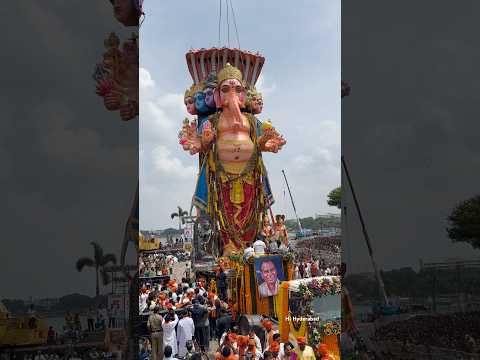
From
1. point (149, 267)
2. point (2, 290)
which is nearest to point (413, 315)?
point (2, 290)

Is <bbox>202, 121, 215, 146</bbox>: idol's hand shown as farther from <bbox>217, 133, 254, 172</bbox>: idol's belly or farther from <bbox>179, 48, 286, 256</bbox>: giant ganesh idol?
<bbox>217, 133, 254, 172</bbox>: idol's belly

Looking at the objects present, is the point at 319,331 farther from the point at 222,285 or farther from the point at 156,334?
the point at 222,285

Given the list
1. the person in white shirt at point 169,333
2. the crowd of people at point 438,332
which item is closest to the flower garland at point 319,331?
the person in white shirt at point 169,333

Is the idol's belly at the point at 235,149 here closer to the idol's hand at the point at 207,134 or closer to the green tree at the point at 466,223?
the idol's hand at the point at 207,134

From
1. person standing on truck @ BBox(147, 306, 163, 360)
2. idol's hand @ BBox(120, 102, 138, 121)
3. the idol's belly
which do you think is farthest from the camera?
the idol's belly

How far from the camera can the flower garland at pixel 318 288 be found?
659cm

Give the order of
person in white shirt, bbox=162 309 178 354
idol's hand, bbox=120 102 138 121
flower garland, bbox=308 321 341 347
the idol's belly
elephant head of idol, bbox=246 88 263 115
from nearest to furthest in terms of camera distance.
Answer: idol's hand, bbox=120 102 138 121, flower garland, bbox=308 321 341 347, person in white shirt, bbox=162 309 178 354, the idol's belly, elephant head of idol, bbox=246 88 263 115

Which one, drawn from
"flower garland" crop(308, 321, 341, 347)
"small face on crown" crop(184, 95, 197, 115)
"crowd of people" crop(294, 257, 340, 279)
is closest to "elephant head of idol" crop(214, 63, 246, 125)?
"small face on crown" crop(184, 95, 197, 115)

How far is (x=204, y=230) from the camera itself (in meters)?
18.1

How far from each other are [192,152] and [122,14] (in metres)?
14.4

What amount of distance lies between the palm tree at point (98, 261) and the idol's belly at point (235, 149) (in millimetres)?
13832

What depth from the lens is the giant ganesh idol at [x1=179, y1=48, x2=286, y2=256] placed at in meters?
17.5

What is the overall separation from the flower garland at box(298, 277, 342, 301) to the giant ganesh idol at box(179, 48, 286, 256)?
415 inches

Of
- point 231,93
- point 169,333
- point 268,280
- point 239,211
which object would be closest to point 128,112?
point 169,333
